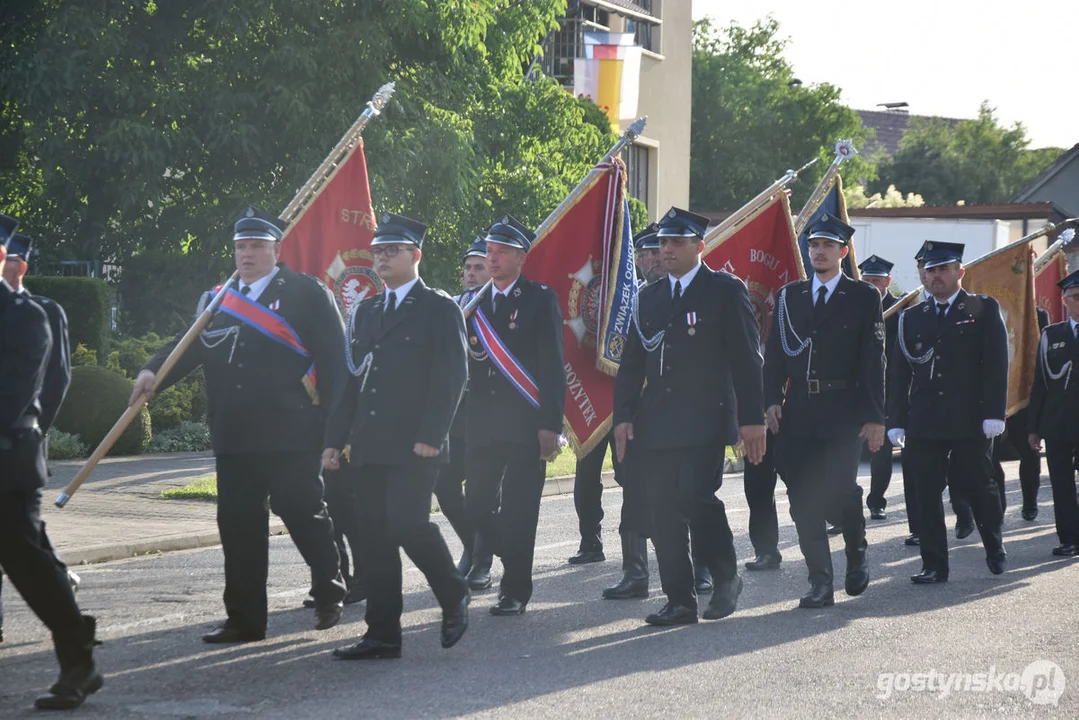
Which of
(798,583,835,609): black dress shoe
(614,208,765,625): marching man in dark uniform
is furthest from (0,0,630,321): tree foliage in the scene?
(798,583,835,609): black dress shoe

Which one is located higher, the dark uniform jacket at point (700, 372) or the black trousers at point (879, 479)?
the dark uniform jacket at point (700, 372)

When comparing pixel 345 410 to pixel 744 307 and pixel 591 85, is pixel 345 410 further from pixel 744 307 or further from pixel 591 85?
pixel 591 85

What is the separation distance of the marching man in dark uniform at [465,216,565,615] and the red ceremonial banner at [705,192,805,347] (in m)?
3.27

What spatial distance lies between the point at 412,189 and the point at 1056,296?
9.33 metres

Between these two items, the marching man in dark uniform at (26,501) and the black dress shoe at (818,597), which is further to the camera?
the black dress shoe at (818,597)

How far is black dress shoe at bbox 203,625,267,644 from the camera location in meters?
7.79

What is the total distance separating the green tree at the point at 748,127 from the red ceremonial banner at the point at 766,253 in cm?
5354

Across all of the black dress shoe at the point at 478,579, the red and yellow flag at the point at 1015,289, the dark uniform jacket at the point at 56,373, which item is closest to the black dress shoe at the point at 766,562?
the black dress shoe at the point at 478,579

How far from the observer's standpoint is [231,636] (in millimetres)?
7816

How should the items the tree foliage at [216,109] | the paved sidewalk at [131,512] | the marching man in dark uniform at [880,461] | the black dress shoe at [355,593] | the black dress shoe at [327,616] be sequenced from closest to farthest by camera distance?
the black dress shoe at [327,616] < the black dress shoe at [355,593] < the paved sidewalk at [131,512] < the marching man in dark uniform at [880,461] < the tree foliage at [216,109]

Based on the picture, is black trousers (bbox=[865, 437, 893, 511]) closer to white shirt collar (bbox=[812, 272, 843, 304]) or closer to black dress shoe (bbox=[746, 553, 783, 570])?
black dress shoe (bbox=[746, 553, 783, 570])

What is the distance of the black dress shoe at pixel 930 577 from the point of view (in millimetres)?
9984

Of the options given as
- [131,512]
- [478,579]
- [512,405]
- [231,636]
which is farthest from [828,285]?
[131,512]

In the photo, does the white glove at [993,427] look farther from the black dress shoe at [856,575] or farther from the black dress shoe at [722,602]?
the black dress shoe at [722,602]
